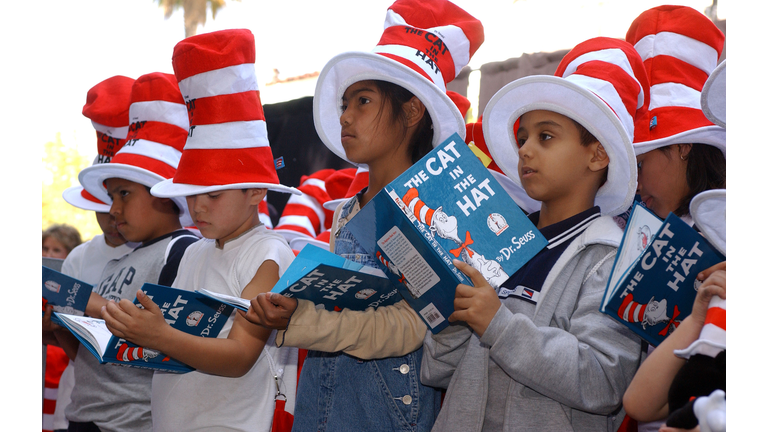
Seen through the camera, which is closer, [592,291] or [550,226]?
[592,291]

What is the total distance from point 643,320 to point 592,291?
0.63 ft

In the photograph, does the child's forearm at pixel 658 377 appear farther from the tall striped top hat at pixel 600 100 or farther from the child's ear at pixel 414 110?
the child's ear at pixel 414 110

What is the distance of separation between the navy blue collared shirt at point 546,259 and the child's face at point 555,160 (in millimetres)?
79

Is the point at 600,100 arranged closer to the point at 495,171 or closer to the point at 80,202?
the point at 495,171

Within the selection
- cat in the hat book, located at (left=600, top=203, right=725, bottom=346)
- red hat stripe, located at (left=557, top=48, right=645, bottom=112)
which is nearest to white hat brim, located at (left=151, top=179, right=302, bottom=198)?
red hat stripe, located at (left=557, top=48, right=645, bottom=112)

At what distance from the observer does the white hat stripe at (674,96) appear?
1.82 metres

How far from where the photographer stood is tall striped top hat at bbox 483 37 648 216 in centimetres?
143

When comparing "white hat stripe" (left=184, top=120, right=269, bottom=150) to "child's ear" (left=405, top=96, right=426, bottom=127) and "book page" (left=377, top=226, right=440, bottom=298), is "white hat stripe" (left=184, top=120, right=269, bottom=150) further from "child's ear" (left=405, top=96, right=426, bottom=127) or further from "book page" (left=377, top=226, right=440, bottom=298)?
"book page" (left=377, top=226, right=440, bottom=298)

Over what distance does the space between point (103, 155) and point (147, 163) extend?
0.55 m
